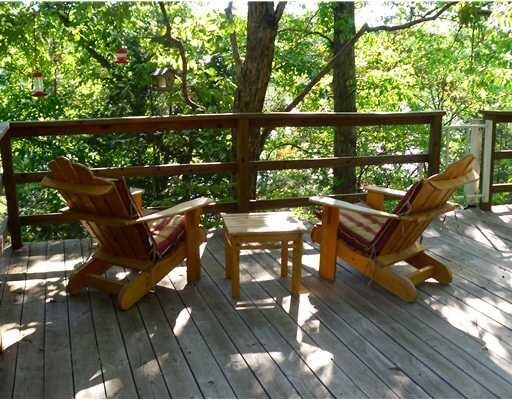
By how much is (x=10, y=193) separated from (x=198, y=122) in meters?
1.53

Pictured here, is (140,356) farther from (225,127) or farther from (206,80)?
(206,80)

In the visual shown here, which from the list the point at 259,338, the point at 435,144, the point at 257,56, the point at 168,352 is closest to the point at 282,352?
the point at 259,338

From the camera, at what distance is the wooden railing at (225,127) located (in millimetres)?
4062

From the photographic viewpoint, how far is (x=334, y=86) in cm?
849

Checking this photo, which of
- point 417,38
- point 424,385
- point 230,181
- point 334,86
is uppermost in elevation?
point 417,38

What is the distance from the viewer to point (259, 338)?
2766 millimetres

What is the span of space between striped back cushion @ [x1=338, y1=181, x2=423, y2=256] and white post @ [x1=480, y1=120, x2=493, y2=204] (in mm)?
2008

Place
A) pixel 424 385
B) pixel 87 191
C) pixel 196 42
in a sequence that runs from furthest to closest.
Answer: pixel 196 42, pixel 87 191, pixel 424 385

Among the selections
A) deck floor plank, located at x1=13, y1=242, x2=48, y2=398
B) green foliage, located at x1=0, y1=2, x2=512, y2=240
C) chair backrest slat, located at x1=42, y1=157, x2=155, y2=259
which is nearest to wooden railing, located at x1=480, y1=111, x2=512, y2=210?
green foliage, located at x1=0, y1=2, x2=512, y2=240

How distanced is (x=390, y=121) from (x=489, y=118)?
1.00m

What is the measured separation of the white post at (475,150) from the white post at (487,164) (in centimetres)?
5

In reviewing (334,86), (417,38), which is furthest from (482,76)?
(334,86)

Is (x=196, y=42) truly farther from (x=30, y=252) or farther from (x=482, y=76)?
(x=482, y=76)

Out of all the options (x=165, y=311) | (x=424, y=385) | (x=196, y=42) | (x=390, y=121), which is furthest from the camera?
(x=196, y=42)
